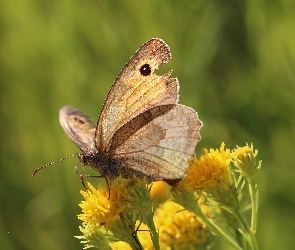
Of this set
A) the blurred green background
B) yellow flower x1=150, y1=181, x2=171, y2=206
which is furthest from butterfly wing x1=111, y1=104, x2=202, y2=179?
the blurred green background

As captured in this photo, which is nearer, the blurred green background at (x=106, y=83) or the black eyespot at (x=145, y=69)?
the black eyespot at (x=145, y=69)

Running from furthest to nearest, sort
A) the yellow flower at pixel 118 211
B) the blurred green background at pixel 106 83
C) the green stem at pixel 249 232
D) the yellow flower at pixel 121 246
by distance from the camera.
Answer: the blurred green background at pixel 106 83 → the yellow flower at pixel 121 246 → the yellow flower at pixel 118 211 → the green stem at pixel 249 232

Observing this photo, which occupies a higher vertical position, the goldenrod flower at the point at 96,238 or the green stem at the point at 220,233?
the goldenrod flower at the point at 96,238

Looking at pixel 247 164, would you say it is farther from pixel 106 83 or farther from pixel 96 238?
pixel 106 83

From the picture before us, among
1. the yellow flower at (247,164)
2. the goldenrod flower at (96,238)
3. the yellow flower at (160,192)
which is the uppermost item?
the yellow flower at (160,192)

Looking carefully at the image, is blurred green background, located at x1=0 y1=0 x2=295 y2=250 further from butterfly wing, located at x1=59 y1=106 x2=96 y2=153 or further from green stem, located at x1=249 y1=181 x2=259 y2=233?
green stem, located at x1=249 y1=181 x2=259 y2=233

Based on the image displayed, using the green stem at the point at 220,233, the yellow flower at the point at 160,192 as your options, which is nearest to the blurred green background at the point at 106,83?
the yellow flower at the point at 160,192

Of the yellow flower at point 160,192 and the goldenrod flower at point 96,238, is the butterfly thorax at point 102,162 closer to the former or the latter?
the goldenrod flower at point 96,238
